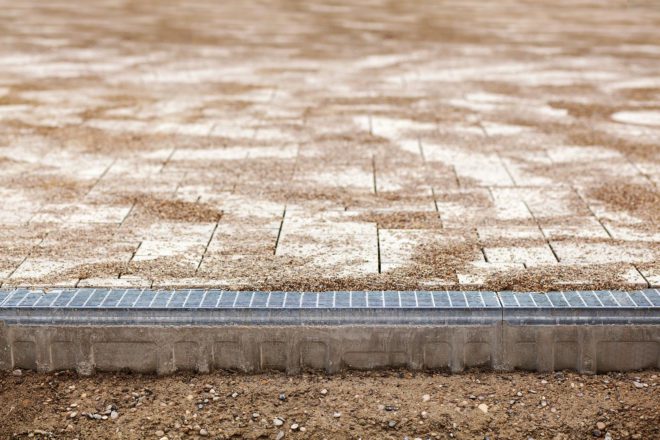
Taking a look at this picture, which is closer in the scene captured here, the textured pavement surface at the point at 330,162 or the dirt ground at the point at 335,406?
the dirt ground at the point at 335,406

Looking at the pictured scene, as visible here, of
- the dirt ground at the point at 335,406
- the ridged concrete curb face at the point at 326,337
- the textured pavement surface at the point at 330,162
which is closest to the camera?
the dirt ground at the point at 335,406

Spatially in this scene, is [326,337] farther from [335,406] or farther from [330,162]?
[330,162]

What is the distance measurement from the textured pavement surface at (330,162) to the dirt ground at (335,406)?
0.71 meters

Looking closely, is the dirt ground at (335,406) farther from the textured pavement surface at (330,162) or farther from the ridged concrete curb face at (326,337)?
the textured pavement surface at (330,162)

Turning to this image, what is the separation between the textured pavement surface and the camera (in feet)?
19.0

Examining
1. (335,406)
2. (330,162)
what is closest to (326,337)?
(335,406)

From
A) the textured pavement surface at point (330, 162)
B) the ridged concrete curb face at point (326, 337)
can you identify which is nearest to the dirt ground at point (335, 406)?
the ridged concrete curb face at point (326, 337)

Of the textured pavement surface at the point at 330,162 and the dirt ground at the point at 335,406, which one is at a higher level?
the textured pavement surface at the point at 330,162

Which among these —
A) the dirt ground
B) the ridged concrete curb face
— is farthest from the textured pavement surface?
the dirt ground

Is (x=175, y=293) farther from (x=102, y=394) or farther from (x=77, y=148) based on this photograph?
(x=77, y=148)

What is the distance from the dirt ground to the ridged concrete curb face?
0.08m

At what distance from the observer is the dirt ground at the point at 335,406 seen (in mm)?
4453

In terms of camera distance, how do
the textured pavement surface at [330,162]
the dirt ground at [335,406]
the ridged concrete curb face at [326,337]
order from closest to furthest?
1. the dirt ground at [335,406]
2. the ridged concrete curb face at [326,337]
3. the textured pavement surface at [330,162]

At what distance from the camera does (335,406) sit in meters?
4.63
